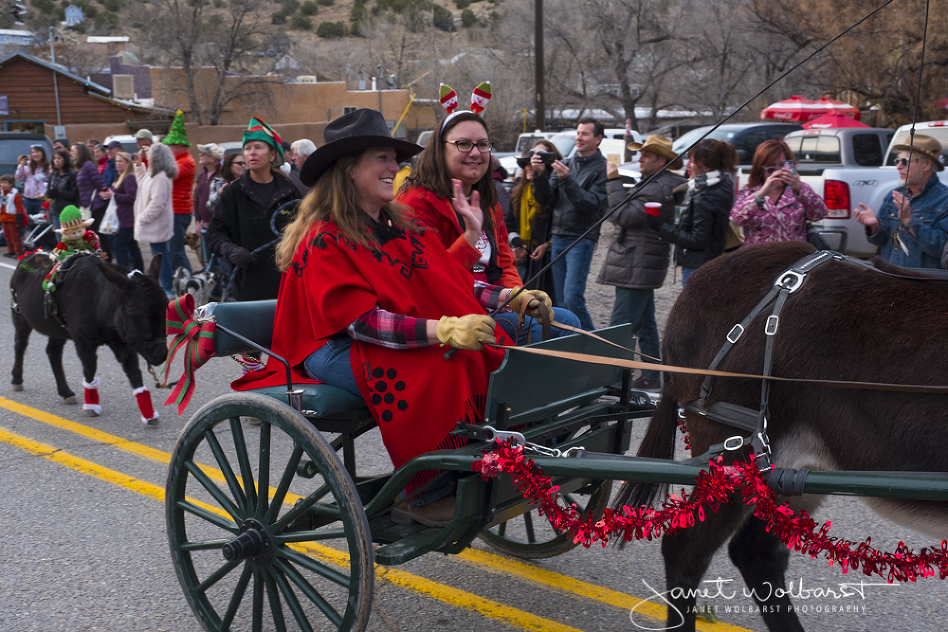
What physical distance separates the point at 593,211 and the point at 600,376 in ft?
12.7

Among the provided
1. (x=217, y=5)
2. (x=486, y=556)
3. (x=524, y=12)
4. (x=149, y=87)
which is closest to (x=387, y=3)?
(x=217, y=5)

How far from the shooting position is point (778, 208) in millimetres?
6066

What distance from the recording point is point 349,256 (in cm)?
313

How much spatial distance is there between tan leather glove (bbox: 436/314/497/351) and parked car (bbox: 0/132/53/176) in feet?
55.9

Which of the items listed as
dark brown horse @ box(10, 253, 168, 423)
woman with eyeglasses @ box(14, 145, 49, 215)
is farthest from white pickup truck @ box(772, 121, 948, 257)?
woman with eyeglasses @ box(14, 145, 49, 215)

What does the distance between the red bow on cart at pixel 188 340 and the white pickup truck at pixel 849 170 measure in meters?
7.38

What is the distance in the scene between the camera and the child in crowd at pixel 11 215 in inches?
581

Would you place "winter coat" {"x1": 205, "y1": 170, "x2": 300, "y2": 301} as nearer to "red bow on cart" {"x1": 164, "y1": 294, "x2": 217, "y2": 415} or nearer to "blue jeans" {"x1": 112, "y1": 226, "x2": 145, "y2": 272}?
"red bow on cart" {"x1": 164, "y1": 294, "x2": 217, "y2": 415}

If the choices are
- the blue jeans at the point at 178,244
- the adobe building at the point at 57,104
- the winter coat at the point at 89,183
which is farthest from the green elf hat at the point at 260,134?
the adobe building at the point at 57,104

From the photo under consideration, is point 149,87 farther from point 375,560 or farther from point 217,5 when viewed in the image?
point 375,560

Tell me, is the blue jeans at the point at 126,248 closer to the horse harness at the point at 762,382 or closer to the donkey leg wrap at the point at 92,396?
the donkey leg wrap at the point at 92,396

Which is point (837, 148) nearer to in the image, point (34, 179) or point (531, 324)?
point (531, 324)

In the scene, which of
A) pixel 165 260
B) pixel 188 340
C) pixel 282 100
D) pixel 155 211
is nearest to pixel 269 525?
pixel 188 340

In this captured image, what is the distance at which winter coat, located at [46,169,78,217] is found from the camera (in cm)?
1275
